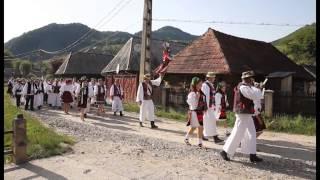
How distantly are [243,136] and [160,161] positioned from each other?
169cm

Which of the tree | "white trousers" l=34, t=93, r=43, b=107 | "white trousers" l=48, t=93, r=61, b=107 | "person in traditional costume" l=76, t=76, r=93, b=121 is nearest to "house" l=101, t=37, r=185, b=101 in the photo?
"white trousers" l=48, t=93, r=61, b=107

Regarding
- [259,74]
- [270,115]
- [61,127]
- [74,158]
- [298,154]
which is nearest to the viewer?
[74,158]

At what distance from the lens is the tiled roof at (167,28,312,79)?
21656 millimetres

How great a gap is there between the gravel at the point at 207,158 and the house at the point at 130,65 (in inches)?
592

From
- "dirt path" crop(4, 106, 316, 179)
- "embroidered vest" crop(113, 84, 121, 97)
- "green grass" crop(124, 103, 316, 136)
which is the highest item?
"embroidered vest" crop(113, 84, 121, 97)

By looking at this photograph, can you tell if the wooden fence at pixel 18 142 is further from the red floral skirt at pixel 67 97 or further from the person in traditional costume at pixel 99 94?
the red floral skirt at pixel 67 97

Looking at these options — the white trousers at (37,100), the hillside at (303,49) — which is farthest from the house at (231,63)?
the hillside at (303,49)

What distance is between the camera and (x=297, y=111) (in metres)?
17.2

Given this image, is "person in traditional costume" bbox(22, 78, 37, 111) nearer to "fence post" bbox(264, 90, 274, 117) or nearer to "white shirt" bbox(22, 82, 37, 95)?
"white shirt" bbox(22, 82, 37, 95)

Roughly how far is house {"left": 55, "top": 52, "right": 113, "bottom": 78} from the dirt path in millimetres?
31638
